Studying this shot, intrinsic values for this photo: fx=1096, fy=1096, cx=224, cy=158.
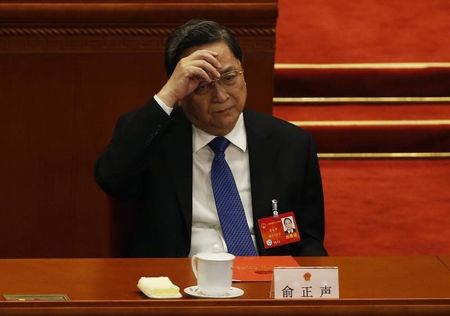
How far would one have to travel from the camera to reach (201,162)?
148 centimetres

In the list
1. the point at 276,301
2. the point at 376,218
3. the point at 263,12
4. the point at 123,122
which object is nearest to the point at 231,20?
the point at 263,12

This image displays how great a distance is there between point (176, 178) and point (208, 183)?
0.14 feet

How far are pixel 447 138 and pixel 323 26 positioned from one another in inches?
16.0

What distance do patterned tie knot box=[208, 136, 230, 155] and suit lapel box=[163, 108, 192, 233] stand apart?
0.03 meters

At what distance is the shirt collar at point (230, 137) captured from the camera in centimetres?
148

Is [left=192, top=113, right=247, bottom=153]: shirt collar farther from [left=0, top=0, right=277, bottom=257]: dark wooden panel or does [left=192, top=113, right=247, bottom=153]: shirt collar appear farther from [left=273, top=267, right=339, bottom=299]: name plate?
[left=273, top=267, right=339, bottom=299]: name plate

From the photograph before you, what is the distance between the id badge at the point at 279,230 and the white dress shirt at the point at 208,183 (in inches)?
1.5

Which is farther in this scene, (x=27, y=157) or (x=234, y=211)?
(x=27, y=157)

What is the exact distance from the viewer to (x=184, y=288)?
3.59ft

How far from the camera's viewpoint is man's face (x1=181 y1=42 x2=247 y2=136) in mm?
1467

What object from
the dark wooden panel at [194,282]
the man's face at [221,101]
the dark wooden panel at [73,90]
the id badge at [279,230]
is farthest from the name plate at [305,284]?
the dark wooden panel at [73,90]

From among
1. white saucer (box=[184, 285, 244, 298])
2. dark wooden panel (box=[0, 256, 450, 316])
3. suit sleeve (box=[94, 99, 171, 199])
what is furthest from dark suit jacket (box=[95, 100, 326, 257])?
white saucer (box=[184, 285, 244, 298])
